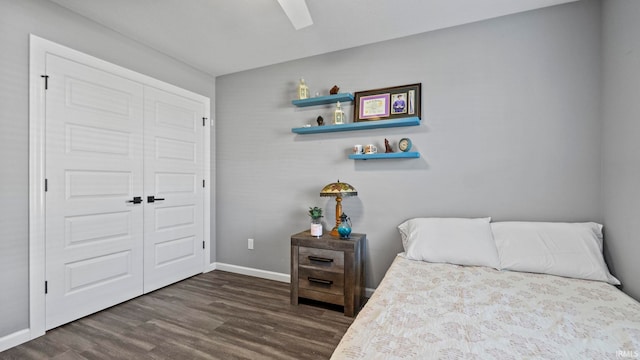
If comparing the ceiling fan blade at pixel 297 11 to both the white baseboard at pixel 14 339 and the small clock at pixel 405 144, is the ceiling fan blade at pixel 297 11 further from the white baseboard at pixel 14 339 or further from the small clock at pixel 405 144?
the white baseboard at pixel 14 339

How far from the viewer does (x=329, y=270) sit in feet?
A: 7.93

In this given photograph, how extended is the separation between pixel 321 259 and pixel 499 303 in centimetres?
141

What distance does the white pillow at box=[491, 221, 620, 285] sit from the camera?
5.74ft

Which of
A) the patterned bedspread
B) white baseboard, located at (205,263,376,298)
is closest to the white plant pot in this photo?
white baseboard, located at (205,263,376,298)

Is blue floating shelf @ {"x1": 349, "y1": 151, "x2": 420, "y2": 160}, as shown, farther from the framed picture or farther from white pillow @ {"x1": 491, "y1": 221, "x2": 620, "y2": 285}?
white pillow @ {"x1": 491, "y1": 221, "x2": 620, "y2": 285}

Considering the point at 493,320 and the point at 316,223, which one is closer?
the point at 493,320

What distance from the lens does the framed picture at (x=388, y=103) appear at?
2533 mm

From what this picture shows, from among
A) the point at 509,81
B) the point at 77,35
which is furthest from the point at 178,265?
the point at 509,81

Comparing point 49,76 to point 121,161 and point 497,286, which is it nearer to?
point 121,161

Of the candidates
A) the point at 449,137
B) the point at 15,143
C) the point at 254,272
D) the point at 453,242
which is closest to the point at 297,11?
the point at 449,137

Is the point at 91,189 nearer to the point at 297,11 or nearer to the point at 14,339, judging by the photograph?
the point at 14,339

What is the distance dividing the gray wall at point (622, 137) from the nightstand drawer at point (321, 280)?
189 centimetres

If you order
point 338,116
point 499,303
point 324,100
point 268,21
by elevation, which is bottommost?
point 499,303

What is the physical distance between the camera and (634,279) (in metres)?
1.63
